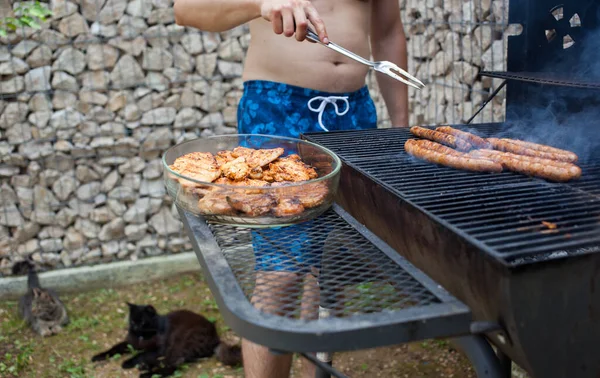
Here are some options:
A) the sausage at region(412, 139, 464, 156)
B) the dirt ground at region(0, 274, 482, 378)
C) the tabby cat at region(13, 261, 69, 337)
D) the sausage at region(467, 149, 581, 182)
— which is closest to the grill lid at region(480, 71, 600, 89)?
the sausage at region(467, 149, 581, 182)

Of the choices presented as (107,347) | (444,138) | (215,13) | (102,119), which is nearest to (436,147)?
(444,138)

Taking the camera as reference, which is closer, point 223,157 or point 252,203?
point 252,203

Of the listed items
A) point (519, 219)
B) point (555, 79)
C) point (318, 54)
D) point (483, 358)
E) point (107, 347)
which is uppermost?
point (318, 54)

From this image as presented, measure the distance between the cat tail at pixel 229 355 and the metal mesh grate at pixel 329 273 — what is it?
265cm

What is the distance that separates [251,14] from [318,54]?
0.62 meters

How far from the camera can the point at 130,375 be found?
427 cm

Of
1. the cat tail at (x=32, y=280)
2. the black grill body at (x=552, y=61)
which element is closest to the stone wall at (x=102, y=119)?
the cat tail at (x=32, y=280)

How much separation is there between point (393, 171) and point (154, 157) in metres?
4.07

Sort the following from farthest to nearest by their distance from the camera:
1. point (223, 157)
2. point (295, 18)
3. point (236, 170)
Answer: point (223, 157), point (295, 18), point (236, 170)

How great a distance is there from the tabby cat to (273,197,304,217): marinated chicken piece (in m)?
3.71

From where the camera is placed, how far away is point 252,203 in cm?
177

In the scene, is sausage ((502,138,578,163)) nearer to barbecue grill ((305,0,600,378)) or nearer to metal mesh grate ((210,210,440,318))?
barbecue grill ((305,0,600,378))

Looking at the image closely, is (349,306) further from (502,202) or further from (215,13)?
(215,13)

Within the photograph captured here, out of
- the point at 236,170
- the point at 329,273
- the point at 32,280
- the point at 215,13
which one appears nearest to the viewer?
the point at 329,273
